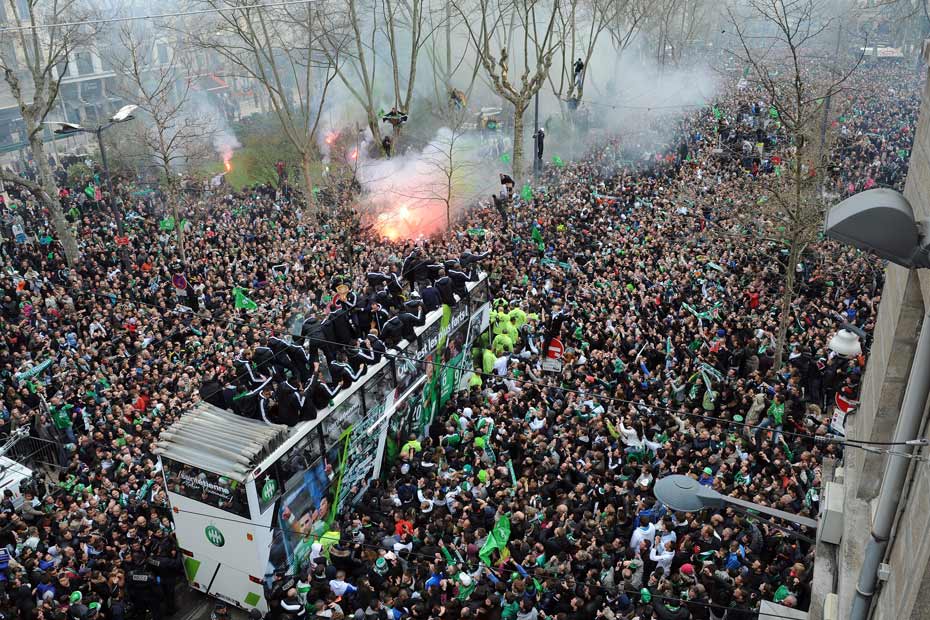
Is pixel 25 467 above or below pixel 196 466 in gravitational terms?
below

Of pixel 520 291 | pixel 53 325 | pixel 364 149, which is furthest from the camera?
pixel 364 149

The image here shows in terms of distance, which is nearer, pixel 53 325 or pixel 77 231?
pixel 53 325

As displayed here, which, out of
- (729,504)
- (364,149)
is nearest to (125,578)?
(729,504)

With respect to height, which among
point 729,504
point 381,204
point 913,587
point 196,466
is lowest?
point 381,204

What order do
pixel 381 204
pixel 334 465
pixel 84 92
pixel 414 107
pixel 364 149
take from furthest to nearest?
1. pixel 84 92
2. pixel 414 107
3. pixel 364 149
4. pixel 381 204
5. pixel 334 465

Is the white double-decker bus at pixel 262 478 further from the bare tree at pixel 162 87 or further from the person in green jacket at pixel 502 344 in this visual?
the bare tree at pixel 162 87

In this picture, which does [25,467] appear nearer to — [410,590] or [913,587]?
[410,590]

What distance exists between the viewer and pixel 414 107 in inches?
2003

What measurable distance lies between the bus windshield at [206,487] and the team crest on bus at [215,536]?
1.45ft

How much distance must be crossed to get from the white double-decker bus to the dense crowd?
0.37 meters

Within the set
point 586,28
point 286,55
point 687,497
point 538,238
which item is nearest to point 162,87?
point 286,55

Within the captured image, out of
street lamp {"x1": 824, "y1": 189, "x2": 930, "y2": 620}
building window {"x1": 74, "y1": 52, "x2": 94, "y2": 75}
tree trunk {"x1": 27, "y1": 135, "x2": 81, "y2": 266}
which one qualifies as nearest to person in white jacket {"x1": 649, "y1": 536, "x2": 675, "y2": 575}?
street lamp {"x1": 824, "y1": 189, "x2": 930, "y2": 620}

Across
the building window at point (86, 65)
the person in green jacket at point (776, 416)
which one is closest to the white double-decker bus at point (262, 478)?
the person in green jacket at point (776, 416)

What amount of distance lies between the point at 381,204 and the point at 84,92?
38671 millimetres
